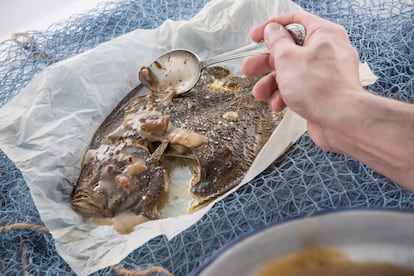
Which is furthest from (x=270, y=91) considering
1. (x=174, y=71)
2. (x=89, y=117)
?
(x=89, y=117)

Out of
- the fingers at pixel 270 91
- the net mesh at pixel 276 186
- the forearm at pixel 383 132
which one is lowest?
the net mesh at pixel 276 186

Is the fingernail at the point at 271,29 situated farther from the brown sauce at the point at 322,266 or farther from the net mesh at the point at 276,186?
the brown sauce at the point at 322,266

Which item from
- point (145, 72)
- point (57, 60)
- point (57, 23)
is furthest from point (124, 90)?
point (57, 23)

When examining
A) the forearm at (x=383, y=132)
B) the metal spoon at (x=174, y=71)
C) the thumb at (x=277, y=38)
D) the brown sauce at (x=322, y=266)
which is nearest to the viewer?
the brown sauce at (x=322, y=266)

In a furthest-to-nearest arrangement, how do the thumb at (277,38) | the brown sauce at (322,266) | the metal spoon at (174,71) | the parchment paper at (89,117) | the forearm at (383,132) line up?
1. the metal spoon at (174,71)
2. the parchment paper at (89,117)
3. the thumb at (277,38)
4. the forearm at (383,132)
5. the brown sauce at (322,266)

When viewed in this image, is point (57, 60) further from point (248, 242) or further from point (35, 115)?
point (248, 242)

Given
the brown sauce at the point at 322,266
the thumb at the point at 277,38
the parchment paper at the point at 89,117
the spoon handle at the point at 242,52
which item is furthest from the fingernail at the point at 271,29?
the brown sauce at the point at 322,266
